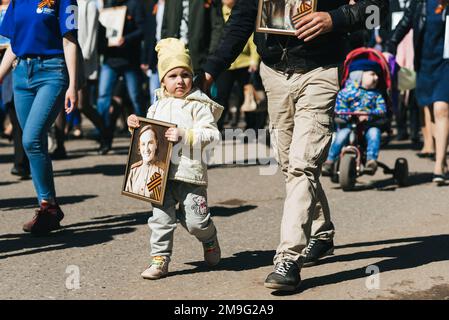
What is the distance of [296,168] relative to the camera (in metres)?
5.92

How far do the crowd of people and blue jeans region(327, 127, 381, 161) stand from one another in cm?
1

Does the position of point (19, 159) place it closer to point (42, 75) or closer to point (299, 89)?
point (42, 75)

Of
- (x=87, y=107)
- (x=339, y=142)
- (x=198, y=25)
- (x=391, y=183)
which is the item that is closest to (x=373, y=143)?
(x=339, y=142)

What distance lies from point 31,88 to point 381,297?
322 cm

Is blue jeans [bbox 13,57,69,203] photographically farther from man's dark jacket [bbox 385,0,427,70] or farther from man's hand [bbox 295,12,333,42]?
man's dark jacket [bbox 385,0,427,70]

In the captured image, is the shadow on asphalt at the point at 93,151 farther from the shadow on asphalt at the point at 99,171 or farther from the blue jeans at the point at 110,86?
the shadow on asphalt at the point at 99,171

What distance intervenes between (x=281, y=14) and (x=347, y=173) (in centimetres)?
385

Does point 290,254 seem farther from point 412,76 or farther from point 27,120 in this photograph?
point 412,76

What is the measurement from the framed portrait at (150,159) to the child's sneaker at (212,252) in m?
0.51

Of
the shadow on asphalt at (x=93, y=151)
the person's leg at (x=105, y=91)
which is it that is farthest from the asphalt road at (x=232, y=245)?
the shadow on asphalt at (x=93, y=151)

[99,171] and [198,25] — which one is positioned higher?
[198,25]

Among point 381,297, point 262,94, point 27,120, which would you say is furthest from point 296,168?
point 262,94

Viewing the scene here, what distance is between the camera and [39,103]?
7500 millimetres

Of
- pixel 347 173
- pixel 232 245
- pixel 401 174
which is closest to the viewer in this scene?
pixel 232 245
